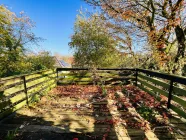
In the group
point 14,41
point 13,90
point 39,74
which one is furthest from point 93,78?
point 14,41

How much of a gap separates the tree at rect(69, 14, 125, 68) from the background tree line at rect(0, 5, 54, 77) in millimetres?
2573

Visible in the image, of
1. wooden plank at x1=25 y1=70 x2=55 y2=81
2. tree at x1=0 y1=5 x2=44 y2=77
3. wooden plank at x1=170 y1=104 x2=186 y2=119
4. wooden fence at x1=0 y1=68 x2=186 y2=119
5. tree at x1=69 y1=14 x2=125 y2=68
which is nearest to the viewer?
wooden plank at x1=170 y1=104 x2=186 y2=119

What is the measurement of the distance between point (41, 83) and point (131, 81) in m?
4.48

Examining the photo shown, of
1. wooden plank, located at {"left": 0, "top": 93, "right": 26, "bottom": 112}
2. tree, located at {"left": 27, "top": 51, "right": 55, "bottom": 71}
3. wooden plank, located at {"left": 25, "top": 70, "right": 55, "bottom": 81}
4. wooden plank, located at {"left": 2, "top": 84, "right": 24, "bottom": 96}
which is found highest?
tree, located at {"left": 27, "top": 51, "right": 55, "bottom": 71}

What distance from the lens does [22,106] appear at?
168 inches

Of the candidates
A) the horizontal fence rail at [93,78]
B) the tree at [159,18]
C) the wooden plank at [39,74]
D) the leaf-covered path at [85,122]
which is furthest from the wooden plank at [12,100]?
the tree at [159,18]

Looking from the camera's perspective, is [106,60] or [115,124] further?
[106,60]

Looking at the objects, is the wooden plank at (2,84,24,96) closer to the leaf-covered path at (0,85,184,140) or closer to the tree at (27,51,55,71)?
the leaf-covered path at (0,85,184,140)

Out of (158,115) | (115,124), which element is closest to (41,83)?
(115,124)

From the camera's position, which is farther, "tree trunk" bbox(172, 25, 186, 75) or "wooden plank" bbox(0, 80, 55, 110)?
"tree trunk" bbox(172, 25, 186, 75)

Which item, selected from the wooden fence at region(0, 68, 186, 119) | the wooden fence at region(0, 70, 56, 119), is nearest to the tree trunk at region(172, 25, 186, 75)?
the wooden fence at region(0, 68, 186, 119)

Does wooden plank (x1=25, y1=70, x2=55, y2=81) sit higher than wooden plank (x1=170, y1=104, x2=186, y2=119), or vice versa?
wooden plank (x1=25, y1=70, x2=55, y2=81)

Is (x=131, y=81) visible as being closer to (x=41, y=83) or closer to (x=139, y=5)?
(x=139, y=5)

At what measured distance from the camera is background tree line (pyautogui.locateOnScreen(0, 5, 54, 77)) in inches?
368
